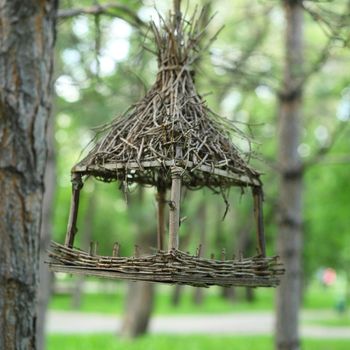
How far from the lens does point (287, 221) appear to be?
26.5 feet

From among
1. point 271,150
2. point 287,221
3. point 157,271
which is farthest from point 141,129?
point 271,150

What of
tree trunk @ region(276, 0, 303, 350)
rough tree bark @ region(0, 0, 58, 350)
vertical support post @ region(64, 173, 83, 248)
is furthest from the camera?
tree trunk @ region(276, 0, 303, 350)

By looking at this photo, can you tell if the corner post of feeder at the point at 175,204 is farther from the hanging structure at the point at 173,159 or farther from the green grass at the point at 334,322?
the green grass at the point at 334,322

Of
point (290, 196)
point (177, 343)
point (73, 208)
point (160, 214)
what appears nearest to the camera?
point (73, 208)

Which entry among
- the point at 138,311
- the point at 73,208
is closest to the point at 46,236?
the point at 73,208

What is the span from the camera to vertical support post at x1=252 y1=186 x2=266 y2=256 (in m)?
Result: 3.29

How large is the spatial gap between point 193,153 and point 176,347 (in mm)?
11237

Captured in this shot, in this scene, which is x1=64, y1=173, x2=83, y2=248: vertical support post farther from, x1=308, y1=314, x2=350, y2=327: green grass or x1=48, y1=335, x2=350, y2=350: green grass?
x1=308, y1=314, x2=350, y2=327: green grass

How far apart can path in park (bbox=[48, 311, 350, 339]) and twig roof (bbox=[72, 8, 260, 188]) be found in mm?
14103

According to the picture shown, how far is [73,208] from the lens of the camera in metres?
3.15

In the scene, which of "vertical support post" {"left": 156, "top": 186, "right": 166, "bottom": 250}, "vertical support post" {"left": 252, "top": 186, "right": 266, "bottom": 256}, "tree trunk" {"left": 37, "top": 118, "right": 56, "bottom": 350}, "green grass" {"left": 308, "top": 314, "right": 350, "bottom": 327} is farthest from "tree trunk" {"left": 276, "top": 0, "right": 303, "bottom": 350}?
"green grass" {"left": 308, "top": 314, "right": 350, "bottom": 327}

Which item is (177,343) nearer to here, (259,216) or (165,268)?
(259,216)

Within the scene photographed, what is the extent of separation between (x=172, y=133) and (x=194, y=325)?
1701 centimetres

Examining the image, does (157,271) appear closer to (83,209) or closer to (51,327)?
(51,327)
